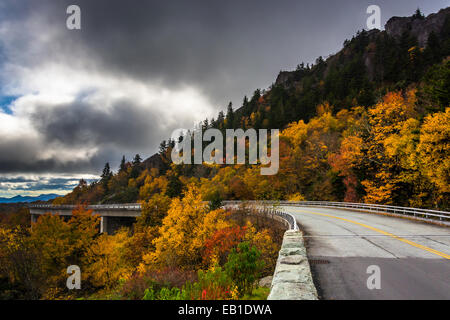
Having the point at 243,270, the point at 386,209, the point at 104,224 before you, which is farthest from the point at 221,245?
the point at 104,224

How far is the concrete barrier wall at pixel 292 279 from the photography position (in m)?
4.17

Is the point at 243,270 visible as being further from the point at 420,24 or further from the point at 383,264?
the point at 420,24

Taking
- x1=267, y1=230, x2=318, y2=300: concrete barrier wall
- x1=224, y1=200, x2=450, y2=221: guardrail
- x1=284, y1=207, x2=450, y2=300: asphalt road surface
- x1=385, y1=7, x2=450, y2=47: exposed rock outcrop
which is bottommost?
x1=224, y1=200, x2=450, y2=221: guardrail

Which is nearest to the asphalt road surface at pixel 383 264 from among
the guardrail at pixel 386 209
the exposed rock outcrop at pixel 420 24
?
the guardrail at pixel 386 209

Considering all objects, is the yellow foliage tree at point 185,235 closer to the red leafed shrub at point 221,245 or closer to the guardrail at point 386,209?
the red leafed shrub at point 221,245

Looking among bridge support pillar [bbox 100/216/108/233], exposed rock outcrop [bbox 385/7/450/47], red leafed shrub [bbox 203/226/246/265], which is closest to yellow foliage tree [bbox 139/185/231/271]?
red leafed shrub [bbox 203/226/246/265]

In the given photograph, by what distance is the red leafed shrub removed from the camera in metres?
16.0

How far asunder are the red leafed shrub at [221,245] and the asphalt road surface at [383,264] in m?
6.31

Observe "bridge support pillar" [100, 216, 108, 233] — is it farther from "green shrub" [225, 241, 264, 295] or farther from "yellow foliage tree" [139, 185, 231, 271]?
"green shrub" [225, 241, 264, 295]

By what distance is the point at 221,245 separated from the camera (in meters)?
17.3

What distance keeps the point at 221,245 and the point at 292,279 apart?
42.7 feet

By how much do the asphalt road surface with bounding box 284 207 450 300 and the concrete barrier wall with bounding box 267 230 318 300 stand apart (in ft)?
1.19

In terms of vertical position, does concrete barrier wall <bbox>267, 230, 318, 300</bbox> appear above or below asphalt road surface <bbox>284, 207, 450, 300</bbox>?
above
